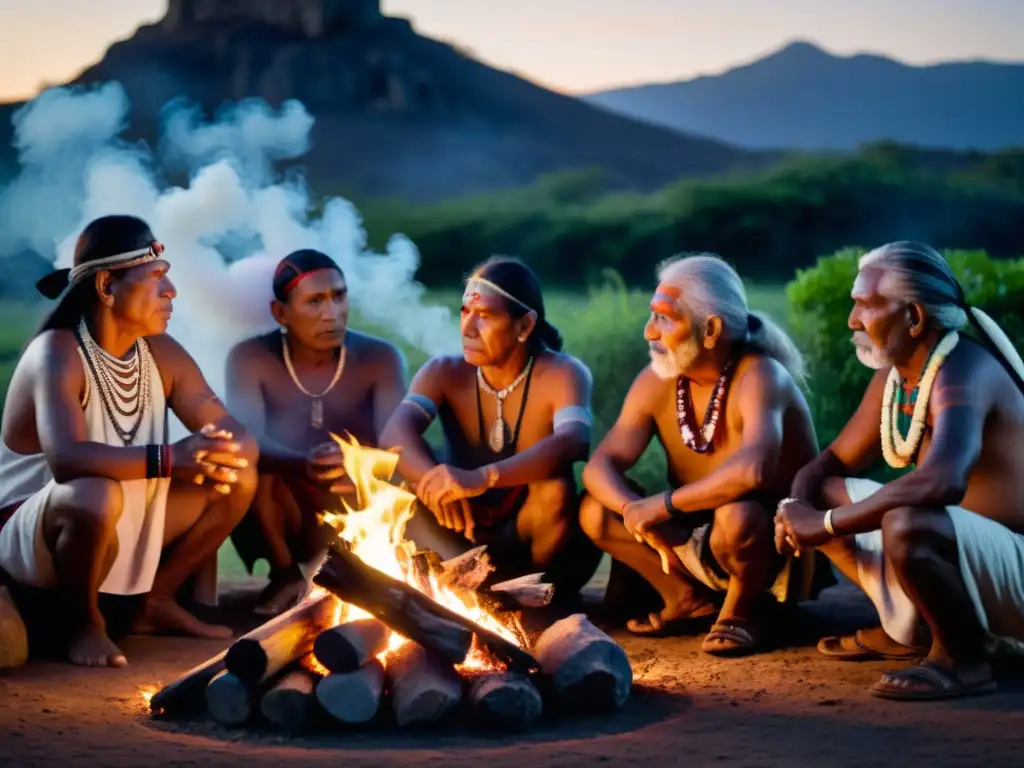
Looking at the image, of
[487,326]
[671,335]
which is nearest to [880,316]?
[671,335]

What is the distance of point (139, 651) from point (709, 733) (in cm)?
265

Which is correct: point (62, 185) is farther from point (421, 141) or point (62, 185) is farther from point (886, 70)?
point (886, 70)

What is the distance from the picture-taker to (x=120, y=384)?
600 cm

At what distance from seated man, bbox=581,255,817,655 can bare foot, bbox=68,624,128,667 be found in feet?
6.98

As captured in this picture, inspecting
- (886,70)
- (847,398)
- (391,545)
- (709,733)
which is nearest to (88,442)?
(391,545)

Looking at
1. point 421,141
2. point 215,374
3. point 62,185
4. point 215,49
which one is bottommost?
point 215,374

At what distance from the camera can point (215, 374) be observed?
27.1 ft

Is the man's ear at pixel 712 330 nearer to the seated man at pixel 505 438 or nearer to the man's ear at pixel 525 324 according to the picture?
the seated man at pixel 505 438

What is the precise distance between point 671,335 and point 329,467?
1.77 m

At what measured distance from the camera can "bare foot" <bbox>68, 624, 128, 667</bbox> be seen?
5.61m

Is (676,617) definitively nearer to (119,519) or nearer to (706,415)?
(706,415)

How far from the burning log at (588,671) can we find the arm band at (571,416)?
1607 mm

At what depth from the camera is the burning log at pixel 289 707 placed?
452cm

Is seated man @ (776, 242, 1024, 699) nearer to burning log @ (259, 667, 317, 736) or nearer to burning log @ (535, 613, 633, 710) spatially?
burning log @ (535, 613, 633, 710)
